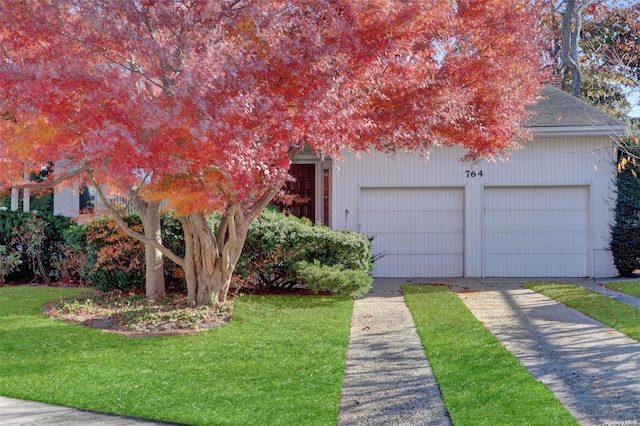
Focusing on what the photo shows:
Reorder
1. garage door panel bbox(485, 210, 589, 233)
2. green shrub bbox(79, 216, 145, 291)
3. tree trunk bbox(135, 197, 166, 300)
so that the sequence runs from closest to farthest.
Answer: tree trunk bbox(135, 197, 166, 300), green shrub bbox(79, 216, 145, 291), garage door panel bbox(485, 210, 589, 233)

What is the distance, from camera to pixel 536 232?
13188mm

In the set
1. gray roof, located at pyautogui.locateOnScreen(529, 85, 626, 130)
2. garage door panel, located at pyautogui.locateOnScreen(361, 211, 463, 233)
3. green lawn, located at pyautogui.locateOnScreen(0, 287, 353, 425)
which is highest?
gray roof, located at pyautogui.locateOnScreen(529, 85, 626, 130)

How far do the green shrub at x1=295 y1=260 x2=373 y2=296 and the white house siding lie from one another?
3.28m

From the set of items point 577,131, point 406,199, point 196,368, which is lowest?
point 196,368

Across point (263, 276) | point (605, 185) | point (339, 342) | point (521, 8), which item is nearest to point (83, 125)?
point (339, 342)

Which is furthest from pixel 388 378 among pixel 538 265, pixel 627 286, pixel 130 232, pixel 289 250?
pixel 538 265

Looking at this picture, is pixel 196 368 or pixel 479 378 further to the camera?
pixel 196 368

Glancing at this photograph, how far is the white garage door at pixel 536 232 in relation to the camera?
43.0ft

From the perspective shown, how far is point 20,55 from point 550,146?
10.4 m

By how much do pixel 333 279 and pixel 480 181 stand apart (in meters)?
4.92

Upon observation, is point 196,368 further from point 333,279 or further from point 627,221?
point 627,221

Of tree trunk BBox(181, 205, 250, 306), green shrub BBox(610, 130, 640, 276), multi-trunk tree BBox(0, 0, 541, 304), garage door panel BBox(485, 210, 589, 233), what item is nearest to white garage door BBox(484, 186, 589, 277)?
garage door panel BBox(485, 210, 589, 233)

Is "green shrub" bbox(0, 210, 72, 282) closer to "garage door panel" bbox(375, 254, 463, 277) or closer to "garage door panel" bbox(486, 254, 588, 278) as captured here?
"garage door panel" bbox(375, 254, 463, 277)

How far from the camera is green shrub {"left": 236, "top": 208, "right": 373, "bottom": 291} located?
1055 cm
